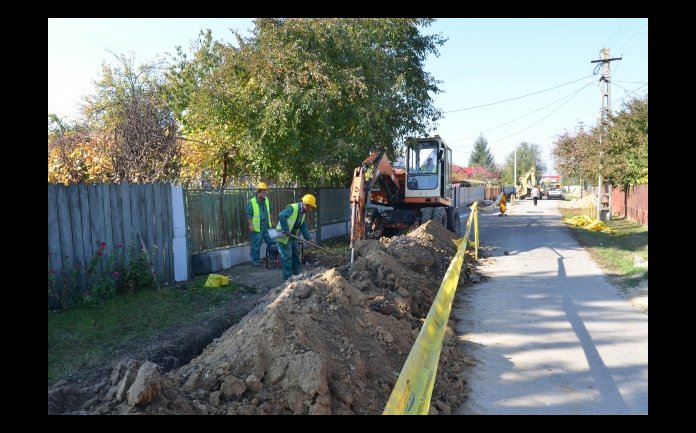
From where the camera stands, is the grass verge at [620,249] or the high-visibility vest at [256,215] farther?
the high-visibility vest at [256,215]

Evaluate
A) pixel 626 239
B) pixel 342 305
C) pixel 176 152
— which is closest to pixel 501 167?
pixel 626 239

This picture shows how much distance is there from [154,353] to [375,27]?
1363cm

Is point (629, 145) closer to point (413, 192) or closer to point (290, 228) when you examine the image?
point (413, 192)

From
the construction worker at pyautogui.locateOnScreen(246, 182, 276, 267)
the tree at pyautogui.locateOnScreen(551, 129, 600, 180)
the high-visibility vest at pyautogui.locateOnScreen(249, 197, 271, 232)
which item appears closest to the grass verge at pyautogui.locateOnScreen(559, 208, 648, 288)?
the construction worker at pyautogui.locateOnScreen(246, 182, 276, 267)

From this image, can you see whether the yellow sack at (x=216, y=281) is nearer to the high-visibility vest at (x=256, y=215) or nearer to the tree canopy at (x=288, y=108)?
the high-visibility vest at (x=256, y=215)

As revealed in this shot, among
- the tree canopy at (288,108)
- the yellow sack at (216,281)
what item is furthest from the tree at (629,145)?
the yellow sack at (216,281)

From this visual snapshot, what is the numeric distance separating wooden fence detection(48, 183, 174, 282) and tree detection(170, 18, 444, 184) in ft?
15.3

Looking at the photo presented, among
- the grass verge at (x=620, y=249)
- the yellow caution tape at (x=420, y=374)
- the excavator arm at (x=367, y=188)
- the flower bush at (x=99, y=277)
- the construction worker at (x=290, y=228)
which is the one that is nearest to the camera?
the yellow caution tape at (x=420, y=374)

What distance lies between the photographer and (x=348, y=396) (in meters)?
4.02

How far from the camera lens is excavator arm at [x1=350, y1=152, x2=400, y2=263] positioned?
36.3ft

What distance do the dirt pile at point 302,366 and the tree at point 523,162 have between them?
3018 inches

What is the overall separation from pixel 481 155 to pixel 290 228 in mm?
92379

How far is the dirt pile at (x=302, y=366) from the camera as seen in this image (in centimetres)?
346
